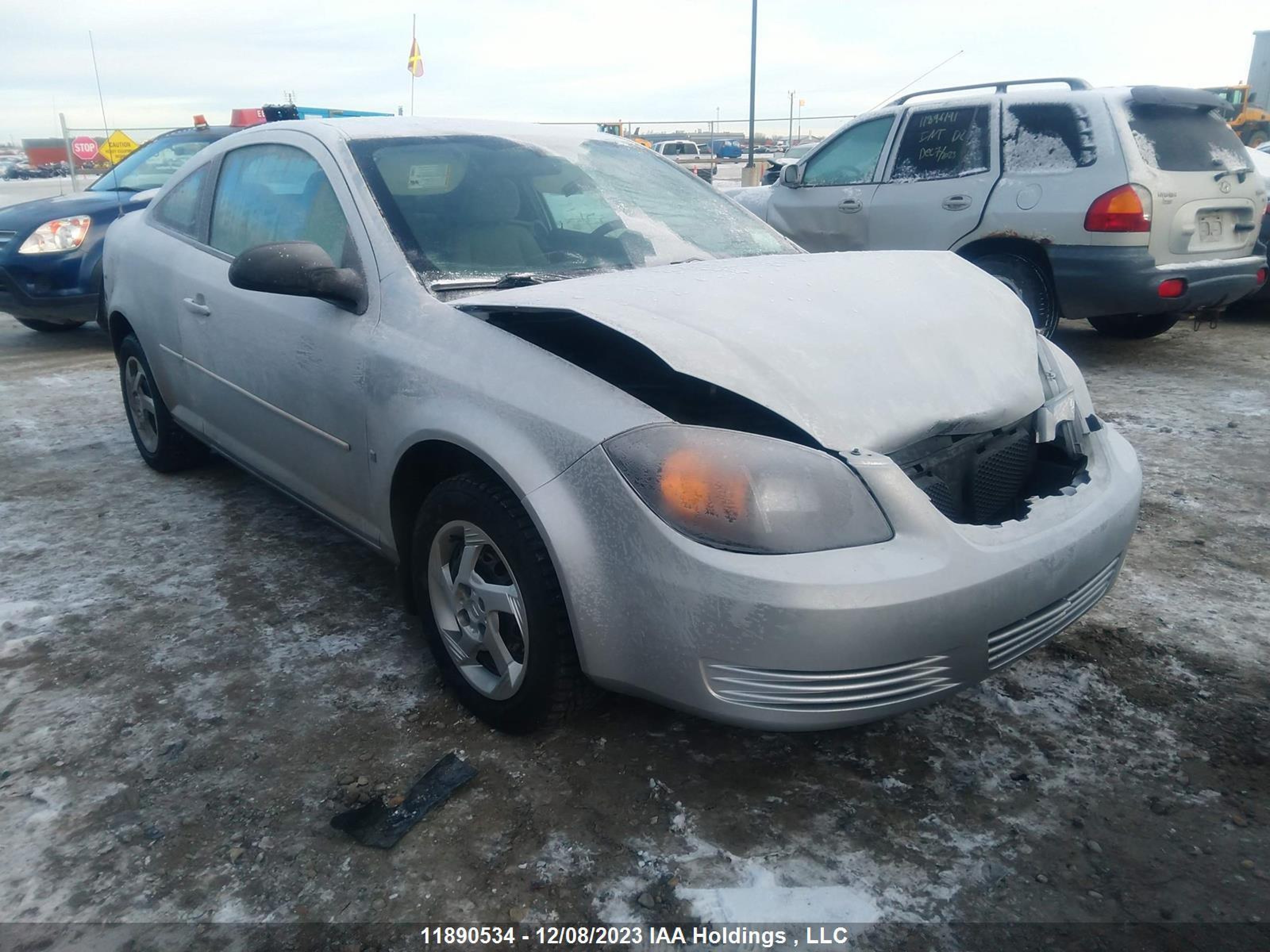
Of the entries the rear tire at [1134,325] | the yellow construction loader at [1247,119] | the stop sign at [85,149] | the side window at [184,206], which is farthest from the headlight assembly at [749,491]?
the yellow construction loader at [1247,119]

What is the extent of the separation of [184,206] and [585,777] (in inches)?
118

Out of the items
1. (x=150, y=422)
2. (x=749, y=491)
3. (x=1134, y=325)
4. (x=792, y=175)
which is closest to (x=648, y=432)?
(x=749, y=491)

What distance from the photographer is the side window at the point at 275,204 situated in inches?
114

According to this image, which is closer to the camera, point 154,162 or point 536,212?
point 536,212

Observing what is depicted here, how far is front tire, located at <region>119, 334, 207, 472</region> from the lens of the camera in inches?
164

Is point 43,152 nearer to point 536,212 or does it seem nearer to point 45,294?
point 45,294

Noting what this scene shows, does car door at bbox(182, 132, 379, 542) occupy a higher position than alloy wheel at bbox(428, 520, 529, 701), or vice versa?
car door at bbox(182, 132, 379, 542)

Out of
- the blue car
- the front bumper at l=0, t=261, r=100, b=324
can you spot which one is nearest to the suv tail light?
the blue car

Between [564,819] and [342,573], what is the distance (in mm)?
1610

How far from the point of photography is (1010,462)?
237cm

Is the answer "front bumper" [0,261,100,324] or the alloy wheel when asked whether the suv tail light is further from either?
"front bumper" [0,261,100,324]

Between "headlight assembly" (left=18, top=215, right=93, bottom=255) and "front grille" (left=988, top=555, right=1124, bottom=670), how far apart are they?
7355 millimetres

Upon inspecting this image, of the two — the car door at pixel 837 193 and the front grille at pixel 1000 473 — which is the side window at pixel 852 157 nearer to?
the car door at pixel 837 193

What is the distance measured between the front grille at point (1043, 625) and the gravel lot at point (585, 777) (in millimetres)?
330
